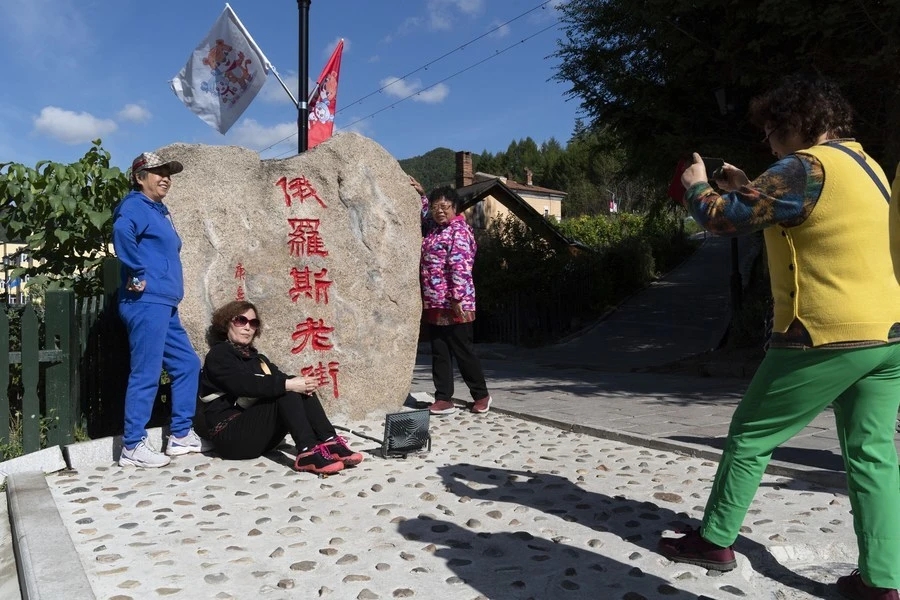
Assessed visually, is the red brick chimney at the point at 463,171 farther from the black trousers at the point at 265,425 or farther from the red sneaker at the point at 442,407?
the black trousers at the point at 265,425

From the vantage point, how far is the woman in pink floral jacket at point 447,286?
6.29 meters

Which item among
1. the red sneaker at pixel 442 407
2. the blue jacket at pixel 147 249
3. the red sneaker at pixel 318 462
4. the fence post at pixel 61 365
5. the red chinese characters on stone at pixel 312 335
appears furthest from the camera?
the red sneaker at pixel 442 407

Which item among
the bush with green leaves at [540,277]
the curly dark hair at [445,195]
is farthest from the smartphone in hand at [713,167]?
the bush with green leaves at [540,277]

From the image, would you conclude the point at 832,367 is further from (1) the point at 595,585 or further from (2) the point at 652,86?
(2) the point at 652,86

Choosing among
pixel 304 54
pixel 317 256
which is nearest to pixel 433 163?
pixel 304 54

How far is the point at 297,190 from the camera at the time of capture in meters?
5.80

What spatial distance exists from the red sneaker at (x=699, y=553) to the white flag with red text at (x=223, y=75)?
7.50 metres

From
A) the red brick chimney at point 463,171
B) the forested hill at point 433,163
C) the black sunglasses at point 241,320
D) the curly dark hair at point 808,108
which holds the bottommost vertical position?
the black sunglasses at point 241,320

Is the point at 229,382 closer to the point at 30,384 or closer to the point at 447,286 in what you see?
the point at 30,384

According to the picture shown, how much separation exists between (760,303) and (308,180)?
8083 millimetres

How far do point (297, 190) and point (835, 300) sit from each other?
4232 mm

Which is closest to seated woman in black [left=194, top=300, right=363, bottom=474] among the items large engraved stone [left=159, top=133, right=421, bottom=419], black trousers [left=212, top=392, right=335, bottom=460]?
black trousers [left=212, top=392, right=335, bottom=460]

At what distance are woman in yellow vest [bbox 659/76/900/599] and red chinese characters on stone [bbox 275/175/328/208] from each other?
12.4 feet

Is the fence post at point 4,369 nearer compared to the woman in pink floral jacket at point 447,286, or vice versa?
the fence post at point 4,369
